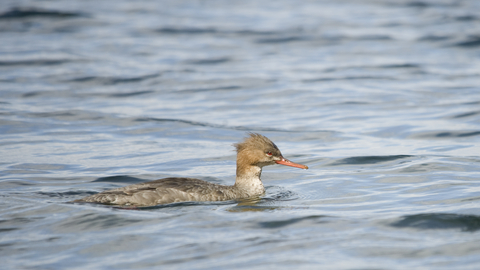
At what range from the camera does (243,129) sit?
14828mm

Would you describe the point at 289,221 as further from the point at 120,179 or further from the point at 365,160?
the point at 365,160

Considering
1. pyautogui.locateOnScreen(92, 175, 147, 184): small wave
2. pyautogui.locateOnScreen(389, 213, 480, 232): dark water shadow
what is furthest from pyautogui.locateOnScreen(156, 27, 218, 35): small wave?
pyautogui.locateOnScreen(389, 213, 480, 232): dark water shadow

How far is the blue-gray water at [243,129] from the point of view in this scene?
7.75 meters

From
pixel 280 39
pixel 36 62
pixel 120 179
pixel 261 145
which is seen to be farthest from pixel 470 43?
pixel 120 179

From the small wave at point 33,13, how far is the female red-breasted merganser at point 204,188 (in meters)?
20.5

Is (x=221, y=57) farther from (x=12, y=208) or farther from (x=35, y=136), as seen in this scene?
(x=12, y=208)

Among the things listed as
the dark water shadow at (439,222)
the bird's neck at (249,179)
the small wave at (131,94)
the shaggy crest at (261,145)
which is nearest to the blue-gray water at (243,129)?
the dark water shadow at (439,222)

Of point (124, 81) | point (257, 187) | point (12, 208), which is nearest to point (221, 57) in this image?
point (124, 81)

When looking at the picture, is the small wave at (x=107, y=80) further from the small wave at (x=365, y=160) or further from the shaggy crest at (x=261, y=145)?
the shaggy crest at (x=261, y=145)

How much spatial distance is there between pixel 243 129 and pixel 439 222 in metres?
6.92

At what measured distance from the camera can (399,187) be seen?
1046 cm

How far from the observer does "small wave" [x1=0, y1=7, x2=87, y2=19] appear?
28217mm

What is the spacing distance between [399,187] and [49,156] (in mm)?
6243

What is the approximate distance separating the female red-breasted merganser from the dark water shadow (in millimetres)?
2289
